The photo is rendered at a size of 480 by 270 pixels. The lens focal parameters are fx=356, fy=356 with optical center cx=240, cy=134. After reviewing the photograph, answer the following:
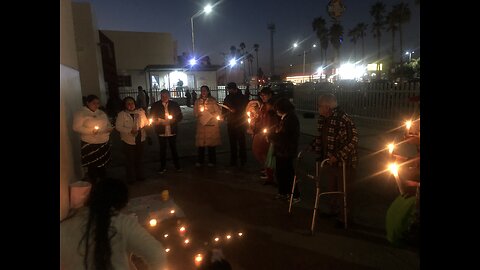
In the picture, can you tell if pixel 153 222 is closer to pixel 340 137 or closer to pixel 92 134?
pixel 92 134

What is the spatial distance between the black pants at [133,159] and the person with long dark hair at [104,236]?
4.87 meters

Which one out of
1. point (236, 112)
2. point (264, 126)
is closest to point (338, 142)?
point (264, 126)

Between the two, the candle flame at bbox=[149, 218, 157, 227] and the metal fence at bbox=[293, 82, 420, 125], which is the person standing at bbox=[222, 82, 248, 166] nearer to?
the candle flame at bbox=[149, 218, 157, 227]

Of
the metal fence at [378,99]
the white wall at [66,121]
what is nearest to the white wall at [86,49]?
the white wall at [66,121]

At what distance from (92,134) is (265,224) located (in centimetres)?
327

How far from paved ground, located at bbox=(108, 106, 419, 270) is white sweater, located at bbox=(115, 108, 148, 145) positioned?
0.98 m

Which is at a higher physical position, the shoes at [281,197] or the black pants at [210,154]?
the black pants at [210,154]

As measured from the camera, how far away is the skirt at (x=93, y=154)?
6.10m

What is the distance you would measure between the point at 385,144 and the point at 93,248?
9729 millimetres

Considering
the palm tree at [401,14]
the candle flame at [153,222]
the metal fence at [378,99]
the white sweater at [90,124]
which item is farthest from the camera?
the palm tree at [401,14]

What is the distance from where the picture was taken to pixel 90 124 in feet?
19.5

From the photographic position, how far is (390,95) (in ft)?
42.0

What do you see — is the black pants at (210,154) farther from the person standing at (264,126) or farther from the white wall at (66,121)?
the white wall at (66,121)
